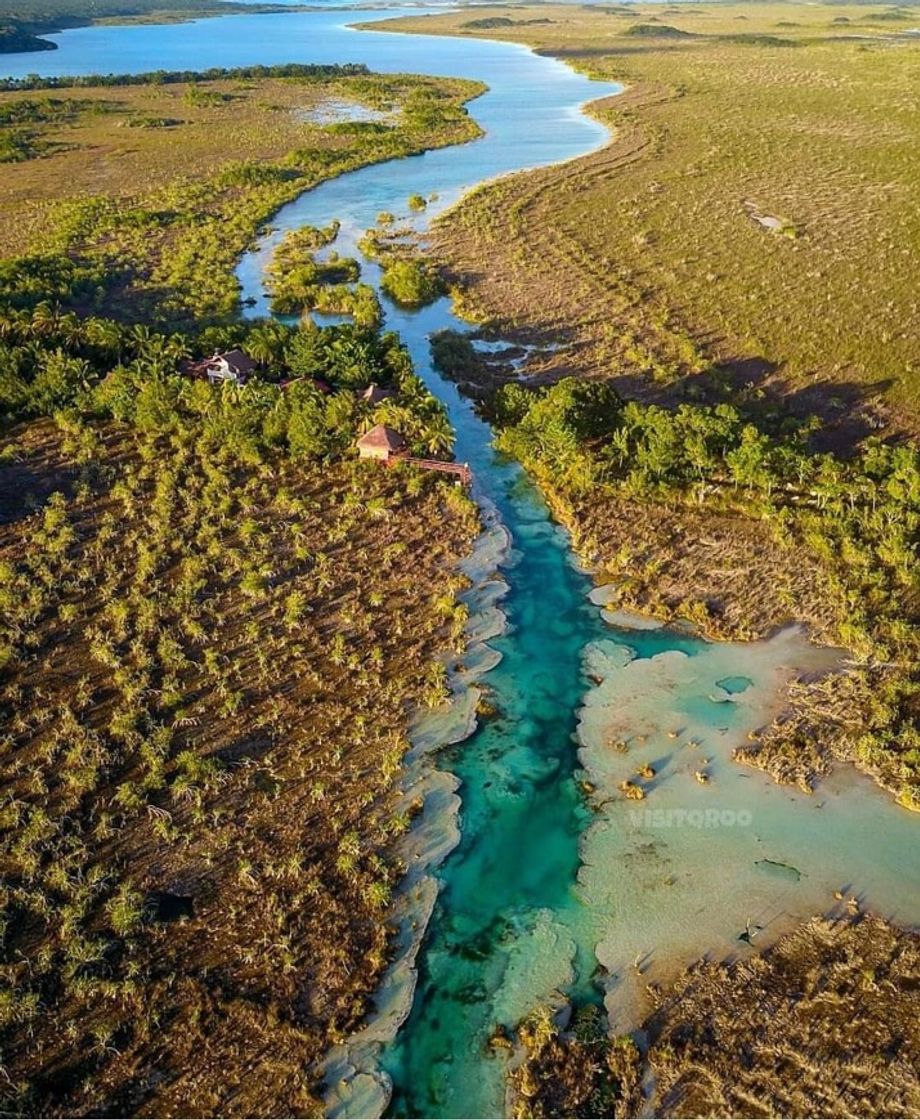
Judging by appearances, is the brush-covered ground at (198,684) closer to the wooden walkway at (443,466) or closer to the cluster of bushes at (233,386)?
the cluster of bushes at (233,386)

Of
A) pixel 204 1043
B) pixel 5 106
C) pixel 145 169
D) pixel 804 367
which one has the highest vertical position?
pixel 5 106

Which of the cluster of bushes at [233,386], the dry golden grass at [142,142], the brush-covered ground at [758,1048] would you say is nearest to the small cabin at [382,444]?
the cluster of bushes at [233,386]

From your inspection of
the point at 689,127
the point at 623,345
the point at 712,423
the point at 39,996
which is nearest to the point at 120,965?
the point at 39,996

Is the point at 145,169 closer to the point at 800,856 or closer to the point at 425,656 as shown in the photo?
the point at 425,656

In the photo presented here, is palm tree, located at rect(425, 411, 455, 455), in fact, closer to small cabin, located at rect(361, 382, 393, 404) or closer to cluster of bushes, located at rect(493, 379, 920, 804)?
cluster of bushes, located at rect(493, 379, 920, 804)

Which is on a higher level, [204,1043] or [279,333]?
[279,333]

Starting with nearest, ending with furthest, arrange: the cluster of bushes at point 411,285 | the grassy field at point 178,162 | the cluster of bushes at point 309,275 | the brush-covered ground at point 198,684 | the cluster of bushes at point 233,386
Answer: the brush-covered ground at point 198,684, the cluster of bushes at point 233,386, the cluster of bushes at point 309,275, the cluster of bushes at point 411,285, the grassy field at point 178,162
